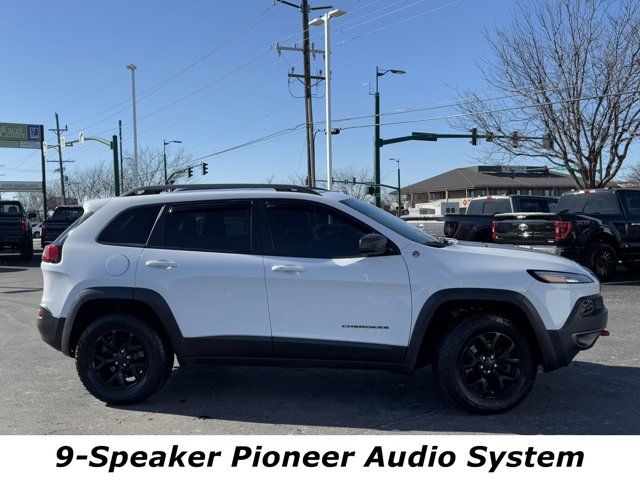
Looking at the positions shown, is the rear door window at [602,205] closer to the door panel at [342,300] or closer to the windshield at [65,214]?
the door panel at [342,300]

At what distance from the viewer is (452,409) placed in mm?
4555

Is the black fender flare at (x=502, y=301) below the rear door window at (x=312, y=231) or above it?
below

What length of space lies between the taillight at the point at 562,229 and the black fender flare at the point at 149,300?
845 centimetres

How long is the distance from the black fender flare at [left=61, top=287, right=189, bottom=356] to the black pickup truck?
8.31 m

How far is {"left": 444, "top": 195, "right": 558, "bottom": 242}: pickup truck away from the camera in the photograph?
45.9 feet

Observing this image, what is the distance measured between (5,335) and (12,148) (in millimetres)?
60433

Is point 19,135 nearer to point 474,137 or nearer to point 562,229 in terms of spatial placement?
point 474,137

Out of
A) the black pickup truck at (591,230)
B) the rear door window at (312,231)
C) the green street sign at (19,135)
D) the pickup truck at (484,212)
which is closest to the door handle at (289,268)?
the rear door window at (312,231)

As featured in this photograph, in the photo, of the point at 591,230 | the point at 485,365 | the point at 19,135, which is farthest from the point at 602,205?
the point at 19,135

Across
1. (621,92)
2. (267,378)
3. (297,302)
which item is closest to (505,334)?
(297,302)

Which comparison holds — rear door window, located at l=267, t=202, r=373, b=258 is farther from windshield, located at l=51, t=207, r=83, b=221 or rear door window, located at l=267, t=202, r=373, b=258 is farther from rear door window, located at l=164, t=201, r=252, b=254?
windshield, located at l=51, t=207, r=83, b=221

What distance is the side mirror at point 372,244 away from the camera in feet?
14.0

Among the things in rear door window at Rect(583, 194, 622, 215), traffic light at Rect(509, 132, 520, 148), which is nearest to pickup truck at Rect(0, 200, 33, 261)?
rear door window at Rect(583, 194, 622, 215)

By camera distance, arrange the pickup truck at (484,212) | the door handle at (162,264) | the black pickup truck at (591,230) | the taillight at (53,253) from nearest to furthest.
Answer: the door handle at (162,264)
the taillight at (53,253)
the black pickup truck at (591,230)
the pickup truck at (484,212)
